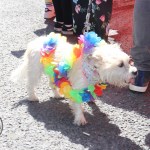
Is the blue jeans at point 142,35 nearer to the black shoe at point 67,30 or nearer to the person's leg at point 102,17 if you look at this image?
the person's leg at point 102,17

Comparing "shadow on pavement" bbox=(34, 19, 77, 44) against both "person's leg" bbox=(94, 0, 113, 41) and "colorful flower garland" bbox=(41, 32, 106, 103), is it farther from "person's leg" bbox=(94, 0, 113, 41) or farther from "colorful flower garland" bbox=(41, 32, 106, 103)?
"colorful flower garland" bbox=(41, 32, 106, 103)

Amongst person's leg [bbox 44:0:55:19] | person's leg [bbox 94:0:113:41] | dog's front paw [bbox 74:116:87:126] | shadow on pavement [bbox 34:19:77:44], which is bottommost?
shadow on pavement [bbox 34:19:77:44]

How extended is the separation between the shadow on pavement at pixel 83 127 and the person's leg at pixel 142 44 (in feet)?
1.85

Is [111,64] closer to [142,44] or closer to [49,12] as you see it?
[142,44]

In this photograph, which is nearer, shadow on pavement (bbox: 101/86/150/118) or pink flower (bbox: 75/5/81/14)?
shadow on pavement (bbox: 101/86/150/118)

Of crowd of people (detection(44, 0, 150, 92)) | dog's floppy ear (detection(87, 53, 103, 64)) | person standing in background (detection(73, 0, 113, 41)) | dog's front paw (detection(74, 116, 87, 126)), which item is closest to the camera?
dog's floppy ear (detection(87, 53, 103, 64))

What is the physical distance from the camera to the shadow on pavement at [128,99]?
129 inches

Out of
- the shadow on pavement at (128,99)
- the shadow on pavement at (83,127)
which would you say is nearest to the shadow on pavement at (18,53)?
the shadow on pavement at (83,127)

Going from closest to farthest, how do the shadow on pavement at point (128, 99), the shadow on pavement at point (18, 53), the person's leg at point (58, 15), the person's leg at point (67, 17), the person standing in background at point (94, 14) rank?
the shadow on pavement at point (128, 99) → the person standing in background at point (94, 14) → the shadow on pavement at point (18, 53) → the person's leg at point (67, 17) → the person's leg at point (58, 15)

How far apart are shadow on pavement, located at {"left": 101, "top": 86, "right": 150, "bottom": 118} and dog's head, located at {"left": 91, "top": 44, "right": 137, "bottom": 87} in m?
0.56

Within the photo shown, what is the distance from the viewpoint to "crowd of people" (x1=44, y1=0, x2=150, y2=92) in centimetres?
337

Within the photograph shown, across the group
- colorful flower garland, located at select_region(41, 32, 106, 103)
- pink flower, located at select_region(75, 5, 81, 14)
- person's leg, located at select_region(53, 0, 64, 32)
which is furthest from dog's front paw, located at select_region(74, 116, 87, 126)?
person's leg, located at select_region(53, 0, 64, 32)

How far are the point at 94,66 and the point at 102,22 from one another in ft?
5.14

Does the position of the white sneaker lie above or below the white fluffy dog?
below
